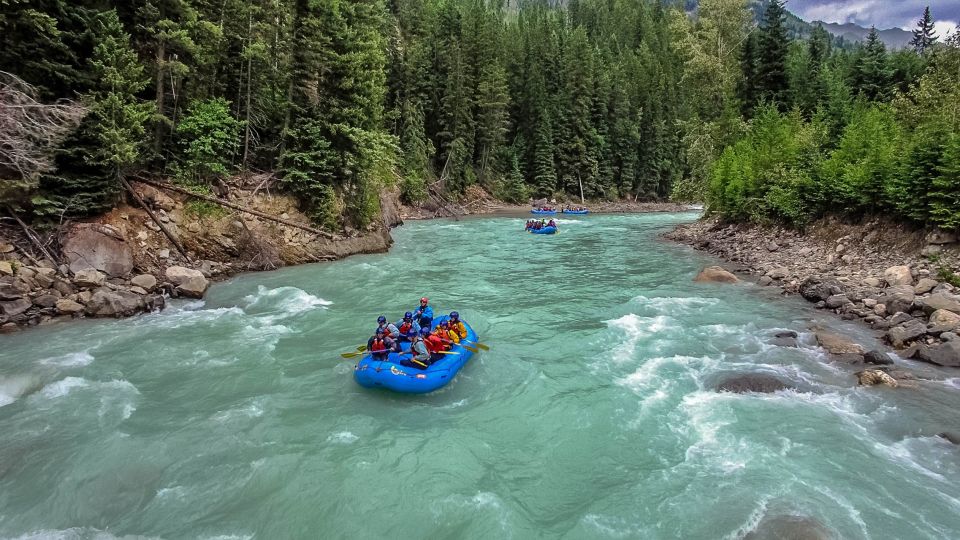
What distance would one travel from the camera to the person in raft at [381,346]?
434 inches

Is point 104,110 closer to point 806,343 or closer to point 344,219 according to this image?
point 344,219

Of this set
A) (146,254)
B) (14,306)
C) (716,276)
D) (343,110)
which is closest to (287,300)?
(146,254)

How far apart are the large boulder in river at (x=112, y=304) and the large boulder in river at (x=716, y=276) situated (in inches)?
744

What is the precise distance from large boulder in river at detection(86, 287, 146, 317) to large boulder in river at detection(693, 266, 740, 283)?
62.0 ft

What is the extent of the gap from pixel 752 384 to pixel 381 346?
25.2 ft

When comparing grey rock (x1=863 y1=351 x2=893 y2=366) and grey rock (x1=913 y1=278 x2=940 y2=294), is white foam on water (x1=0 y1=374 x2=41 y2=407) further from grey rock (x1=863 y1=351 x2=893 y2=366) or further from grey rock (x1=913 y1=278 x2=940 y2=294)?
grey rock (x1=913 y1=278 x2=940 y2=294)

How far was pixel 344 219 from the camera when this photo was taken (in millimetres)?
25344

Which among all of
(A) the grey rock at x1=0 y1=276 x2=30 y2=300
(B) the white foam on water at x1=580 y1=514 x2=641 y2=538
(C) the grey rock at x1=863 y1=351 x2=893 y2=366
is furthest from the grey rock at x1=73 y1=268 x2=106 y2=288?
(C) the grey rock at x1=863 y1=351 x2=893 y2=366

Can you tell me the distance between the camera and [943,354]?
11086 millimetres

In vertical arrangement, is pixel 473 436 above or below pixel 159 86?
below

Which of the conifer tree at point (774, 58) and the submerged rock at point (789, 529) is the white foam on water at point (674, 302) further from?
the conifer tree at point (774, 58)

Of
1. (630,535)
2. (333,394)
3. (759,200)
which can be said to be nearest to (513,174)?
(759,200)

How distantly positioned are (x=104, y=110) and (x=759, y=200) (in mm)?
28073

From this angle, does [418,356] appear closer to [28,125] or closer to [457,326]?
[457,326]
